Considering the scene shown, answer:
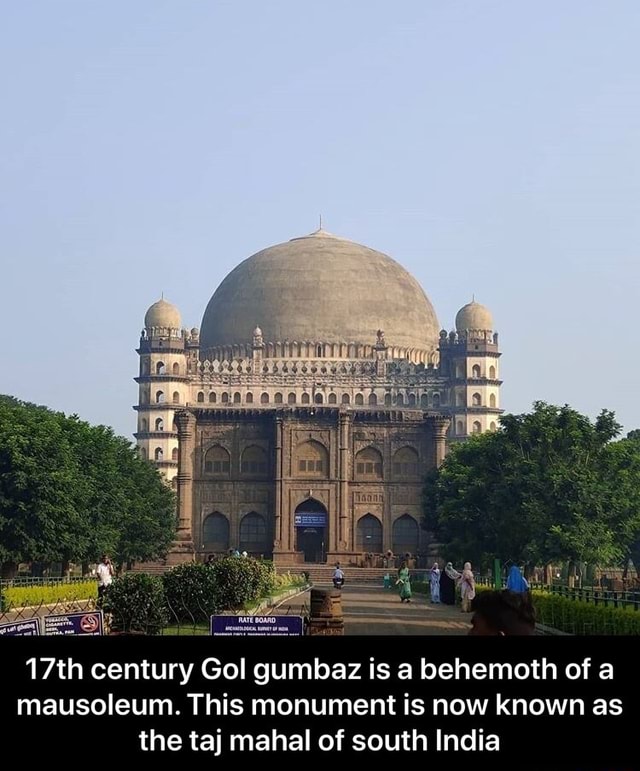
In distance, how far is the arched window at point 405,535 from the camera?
4151 inches

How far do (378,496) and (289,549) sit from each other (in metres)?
7.63

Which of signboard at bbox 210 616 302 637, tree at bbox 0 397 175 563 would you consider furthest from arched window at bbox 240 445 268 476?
signboard at bbox 210 616 302 637

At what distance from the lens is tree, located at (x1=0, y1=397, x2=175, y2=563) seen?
5622cm

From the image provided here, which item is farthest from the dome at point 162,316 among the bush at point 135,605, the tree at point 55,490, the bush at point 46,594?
the bush at point 135,605

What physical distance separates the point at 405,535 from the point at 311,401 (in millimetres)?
13046

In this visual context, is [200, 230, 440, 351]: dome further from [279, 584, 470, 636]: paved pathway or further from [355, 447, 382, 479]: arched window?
[279, 584, 470, 636]: paved pathway

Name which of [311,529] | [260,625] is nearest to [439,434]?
[311,529]

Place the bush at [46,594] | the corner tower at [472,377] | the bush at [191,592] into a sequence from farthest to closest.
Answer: the corner tower at [472,377]
the bush at [46,594]
the bush at [191,592]

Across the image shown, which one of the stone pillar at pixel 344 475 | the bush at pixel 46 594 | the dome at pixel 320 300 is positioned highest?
the dome at pixel 320 300

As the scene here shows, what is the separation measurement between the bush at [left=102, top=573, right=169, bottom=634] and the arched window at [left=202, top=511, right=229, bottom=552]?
78646 millimetres

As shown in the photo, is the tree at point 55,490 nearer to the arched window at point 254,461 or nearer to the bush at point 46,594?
the bush at point 46,594

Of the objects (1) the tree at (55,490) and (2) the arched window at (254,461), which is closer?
(1) the tree at (55,490)

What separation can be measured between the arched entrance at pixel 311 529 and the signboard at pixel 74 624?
87.4m

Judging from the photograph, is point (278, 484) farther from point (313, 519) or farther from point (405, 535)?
point (405, 535)
